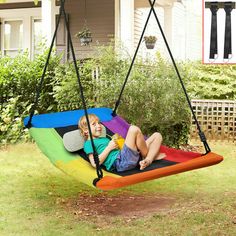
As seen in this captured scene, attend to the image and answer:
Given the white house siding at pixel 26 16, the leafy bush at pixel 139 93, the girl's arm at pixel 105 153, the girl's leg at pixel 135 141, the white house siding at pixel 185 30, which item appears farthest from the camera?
the white house siding at pixel 185 30

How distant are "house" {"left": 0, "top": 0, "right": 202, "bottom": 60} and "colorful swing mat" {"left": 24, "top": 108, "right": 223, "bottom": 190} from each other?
5848 mm

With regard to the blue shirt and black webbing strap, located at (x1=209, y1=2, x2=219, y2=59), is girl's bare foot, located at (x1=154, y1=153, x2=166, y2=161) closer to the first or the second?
the blue shirt

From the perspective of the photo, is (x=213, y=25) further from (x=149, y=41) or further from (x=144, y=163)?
(x=144, y=163)

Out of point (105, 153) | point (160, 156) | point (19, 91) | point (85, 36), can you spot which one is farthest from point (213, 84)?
point (105, 153)

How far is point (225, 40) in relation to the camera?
37.7 ft

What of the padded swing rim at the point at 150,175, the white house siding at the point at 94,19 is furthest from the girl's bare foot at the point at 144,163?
the white house siding at the point at 94,19

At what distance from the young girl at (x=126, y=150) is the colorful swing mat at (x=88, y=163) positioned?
0.22 feet

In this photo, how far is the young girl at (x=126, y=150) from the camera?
516 cm

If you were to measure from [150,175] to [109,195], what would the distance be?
207cm

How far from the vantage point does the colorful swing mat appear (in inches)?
171

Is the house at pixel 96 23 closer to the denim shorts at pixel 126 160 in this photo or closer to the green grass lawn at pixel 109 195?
the green grass lawn at pixel 109 195

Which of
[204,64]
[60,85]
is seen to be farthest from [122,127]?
[204,64]

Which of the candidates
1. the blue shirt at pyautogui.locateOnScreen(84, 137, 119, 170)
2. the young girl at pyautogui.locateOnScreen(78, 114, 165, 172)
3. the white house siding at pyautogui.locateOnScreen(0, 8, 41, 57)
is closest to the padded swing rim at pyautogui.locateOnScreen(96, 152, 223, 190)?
the young girl at pyautogui.locateOnScreen(78, 114, 165, 172)

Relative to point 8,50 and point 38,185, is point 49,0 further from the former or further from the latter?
point 38,185
